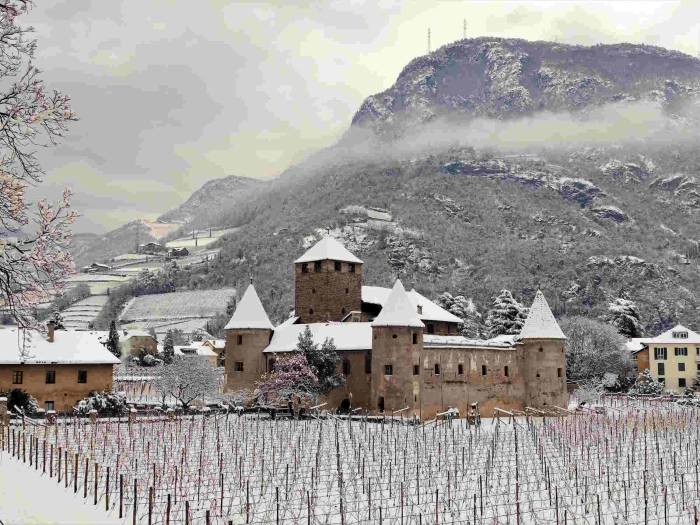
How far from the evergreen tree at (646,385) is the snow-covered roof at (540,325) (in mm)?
27514

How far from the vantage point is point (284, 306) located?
17438 centimetres

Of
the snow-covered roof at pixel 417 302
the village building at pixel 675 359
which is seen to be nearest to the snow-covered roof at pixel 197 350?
the snow-covered roof at pixel 417 302

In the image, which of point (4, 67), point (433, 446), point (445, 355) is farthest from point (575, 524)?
point (445, 355)

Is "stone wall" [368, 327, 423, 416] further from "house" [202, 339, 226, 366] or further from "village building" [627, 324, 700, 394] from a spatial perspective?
"house" [202, 339, 226, 366]

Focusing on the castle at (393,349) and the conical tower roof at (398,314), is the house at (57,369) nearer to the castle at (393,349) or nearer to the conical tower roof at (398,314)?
the castle at (393,349)

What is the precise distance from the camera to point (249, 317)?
7062cm

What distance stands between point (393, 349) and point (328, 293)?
46.4ft

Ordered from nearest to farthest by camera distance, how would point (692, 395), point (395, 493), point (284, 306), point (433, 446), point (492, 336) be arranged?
point (395, 493) < point (433, 446) < point (692, 395) < point (492, 336) < point (284, 306)

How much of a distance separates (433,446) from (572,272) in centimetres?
14097

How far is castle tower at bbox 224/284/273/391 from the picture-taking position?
68938mm

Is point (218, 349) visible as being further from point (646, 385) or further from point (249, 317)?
point (646, 385)

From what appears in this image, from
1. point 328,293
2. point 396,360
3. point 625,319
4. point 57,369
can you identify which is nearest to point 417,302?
point 328,293

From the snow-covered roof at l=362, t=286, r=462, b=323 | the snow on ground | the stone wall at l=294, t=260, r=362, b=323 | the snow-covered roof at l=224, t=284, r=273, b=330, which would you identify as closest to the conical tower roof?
the stone wall at l=294, t=260, r=362, b=323

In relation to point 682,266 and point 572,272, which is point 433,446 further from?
point 682,266
